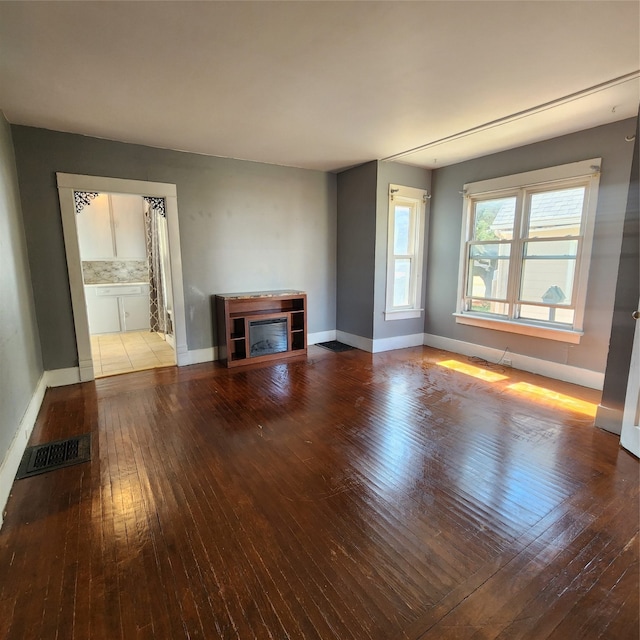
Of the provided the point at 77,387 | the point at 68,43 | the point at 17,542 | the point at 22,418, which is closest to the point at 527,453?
the point at 17,542

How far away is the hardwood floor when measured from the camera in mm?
1357

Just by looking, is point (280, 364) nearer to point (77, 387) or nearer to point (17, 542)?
point (77, 387)

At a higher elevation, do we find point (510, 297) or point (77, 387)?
point (510, 297)

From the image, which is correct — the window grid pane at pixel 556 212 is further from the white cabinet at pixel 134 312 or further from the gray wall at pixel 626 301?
the white cabinet at pixel 134 312

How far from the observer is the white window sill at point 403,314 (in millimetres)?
5172

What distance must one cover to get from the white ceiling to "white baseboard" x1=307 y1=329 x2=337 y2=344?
2888 mm

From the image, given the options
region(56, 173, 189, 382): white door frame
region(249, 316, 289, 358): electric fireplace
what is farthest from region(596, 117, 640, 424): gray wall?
region(56, 173, 189, 382): white door frame

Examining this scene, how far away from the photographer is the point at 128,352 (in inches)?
201

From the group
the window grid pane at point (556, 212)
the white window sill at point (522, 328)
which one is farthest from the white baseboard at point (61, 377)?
the window grid pane at point (556, 212)

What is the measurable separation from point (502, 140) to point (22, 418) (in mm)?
5239

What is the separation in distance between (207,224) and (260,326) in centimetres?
149

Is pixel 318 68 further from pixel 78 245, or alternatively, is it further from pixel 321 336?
pixel 321 336

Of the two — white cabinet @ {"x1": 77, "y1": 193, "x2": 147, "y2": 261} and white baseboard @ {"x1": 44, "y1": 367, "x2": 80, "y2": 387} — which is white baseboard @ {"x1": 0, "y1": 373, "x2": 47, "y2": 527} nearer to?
white baseboard @ {"x1": 44, "y1": 367, "x2": 80, "y2": 387}

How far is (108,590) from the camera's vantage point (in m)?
1.45
